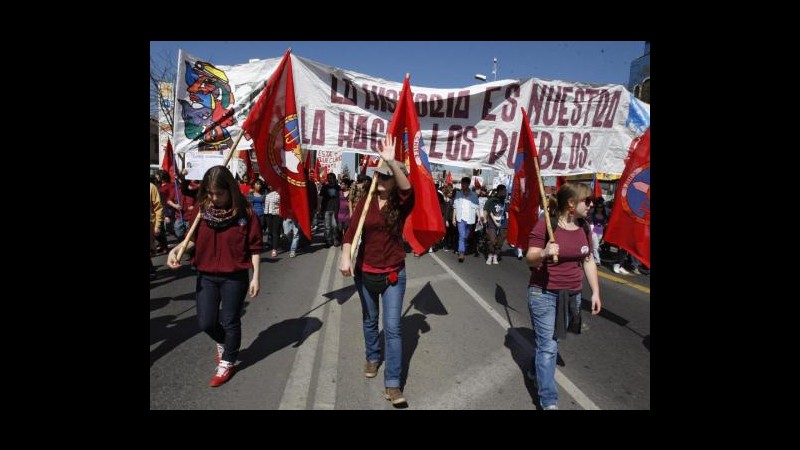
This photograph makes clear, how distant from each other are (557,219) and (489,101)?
6.88ft

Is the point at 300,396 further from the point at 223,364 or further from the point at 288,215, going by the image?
the point at 288,215

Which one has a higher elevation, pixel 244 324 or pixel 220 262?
pixel 220 262

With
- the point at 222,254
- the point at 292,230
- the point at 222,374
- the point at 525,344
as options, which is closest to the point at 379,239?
the point at 222,254

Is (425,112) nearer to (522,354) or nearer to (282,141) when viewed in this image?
(282,141)

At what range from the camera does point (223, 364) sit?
341 centimetres

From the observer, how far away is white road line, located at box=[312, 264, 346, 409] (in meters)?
3.11

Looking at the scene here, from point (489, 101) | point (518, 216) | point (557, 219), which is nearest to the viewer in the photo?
point (557, 219)

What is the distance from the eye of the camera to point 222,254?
128 inches

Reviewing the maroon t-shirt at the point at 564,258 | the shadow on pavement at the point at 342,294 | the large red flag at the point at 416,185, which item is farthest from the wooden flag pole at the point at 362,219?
the shadow on pavement at the point at 342,294

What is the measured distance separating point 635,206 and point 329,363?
351 cm

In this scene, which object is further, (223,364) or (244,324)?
(244,324)

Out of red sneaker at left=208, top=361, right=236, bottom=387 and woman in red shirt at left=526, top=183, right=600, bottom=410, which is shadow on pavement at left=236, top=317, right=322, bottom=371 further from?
woman in red shirt at left=526, top=183, right=600, bottom=410

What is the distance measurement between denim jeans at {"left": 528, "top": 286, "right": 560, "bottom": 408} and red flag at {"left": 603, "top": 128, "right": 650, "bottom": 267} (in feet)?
5.48
